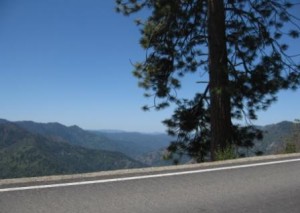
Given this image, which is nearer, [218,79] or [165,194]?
[165,194]

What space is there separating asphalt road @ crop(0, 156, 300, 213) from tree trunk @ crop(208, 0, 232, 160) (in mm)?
4313

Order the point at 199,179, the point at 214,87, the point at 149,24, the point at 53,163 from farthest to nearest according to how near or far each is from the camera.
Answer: the point at 53,163 → the point at 149,24 → the point at 214,87 → the point at 199,179

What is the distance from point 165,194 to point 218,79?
6599mm

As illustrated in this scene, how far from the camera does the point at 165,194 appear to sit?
570cm

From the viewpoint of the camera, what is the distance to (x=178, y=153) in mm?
14047

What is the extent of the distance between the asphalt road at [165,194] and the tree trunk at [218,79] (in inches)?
170

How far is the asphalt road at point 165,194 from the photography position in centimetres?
500

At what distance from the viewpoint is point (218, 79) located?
11805mm

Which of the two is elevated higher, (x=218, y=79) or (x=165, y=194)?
(x=218, y=79)

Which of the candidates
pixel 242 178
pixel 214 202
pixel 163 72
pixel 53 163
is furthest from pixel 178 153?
pixel 53 163

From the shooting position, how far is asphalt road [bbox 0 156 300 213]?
5.00 meters

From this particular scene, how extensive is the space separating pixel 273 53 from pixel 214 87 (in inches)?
83.2

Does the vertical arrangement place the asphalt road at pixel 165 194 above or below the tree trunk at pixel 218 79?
below

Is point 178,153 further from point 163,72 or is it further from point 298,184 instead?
point 298,184
